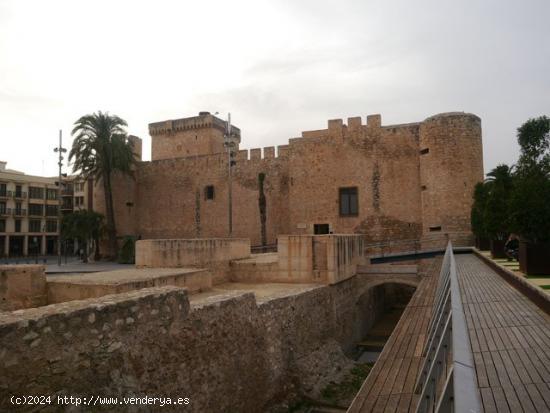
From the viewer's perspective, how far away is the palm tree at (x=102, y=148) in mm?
24062

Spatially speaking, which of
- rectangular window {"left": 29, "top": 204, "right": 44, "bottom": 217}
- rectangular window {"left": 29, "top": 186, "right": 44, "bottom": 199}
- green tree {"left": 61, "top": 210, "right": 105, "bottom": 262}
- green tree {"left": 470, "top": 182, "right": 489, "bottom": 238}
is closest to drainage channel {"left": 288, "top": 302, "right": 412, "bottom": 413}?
green tree {"left": 470, "top": 182, "right": 489, "bottom": 238}

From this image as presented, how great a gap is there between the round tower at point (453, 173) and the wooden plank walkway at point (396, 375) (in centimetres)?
1360

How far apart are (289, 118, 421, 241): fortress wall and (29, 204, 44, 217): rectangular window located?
2942 centimetres

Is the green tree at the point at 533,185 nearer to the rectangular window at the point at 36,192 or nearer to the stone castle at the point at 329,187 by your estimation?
the stone castle at the point at 329,187

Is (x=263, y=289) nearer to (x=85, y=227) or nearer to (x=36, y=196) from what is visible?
(x=85, y=227)

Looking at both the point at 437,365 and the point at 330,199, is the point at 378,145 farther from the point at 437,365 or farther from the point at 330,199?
the point at 437,365

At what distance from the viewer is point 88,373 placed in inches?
175

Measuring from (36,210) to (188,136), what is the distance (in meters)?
19.7

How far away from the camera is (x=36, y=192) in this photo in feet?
133

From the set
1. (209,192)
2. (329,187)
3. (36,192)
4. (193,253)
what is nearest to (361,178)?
(329,187)

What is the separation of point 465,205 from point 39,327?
1826 cm

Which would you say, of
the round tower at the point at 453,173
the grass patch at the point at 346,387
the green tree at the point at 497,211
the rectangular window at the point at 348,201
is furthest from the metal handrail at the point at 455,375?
the rectangular window at the point at 348,201

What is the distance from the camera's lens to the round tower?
18.8 metres

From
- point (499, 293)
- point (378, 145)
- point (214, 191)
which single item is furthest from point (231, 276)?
point (214, 191)
